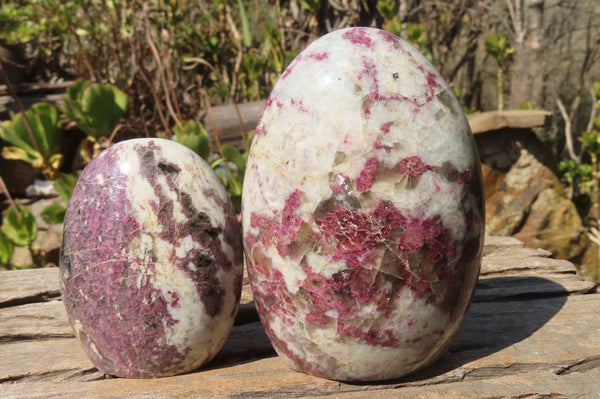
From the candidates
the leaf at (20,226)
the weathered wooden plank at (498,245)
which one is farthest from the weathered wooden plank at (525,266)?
the leaf at (20,226)

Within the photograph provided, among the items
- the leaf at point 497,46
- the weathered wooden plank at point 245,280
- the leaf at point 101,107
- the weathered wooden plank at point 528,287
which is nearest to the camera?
the weathered wooden plank at point 528,287

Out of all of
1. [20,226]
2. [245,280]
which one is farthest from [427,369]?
[20,226]

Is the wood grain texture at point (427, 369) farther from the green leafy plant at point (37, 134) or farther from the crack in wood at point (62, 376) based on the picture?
the green leafy plant at point (37, 134)

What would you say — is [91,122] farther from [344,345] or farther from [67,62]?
[67,62]

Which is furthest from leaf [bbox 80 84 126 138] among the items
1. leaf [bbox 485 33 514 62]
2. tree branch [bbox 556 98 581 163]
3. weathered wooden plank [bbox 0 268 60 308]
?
tree branch [bbox 556 98 581 163]

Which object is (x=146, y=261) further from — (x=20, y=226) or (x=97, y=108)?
(x=97, y=108)

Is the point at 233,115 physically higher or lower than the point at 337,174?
lower

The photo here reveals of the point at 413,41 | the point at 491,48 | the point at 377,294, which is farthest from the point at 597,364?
the point at 491,48
